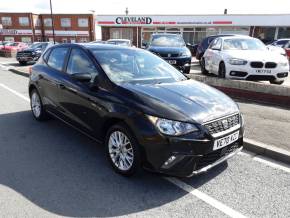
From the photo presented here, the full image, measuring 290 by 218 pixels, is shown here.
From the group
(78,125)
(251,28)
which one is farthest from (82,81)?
(251,28)

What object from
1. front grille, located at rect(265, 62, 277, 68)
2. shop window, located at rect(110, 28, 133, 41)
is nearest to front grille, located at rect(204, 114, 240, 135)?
front grille, located at rect(265, 62, 277, 68)

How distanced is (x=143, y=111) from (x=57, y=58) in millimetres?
2772

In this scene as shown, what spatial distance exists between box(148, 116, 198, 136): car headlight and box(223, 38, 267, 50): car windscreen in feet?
24.8

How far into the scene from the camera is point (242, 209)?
10.1 feet

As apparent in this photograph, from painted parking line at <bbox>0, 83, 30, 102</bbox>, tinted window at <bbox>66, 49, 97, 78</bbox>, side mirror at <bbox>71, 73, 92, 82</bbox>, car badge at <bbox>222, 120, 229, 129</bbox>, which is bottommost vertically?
painted parking line at <bbox>0, 83, 30, 102</bbox>

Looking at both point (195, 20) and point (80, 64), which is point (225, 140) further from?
point (195, 20)

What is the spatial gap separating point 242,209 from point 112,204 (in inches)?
55.2

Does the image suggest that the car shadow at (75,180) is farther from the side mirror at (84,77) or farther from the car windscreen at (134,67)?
the car windscreen at (134,67)

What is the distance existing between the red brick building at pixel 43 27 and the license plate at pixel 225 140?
2209 inches

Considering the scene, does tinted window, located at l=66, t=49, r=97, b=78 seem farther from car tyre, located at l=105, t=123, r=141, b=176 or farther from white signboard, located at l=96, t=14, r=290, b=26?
white signboard, located at l=96, t=14, r=290, b=26

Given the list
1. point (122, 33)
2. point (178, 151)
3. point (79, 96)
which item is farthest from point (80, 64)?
point (122, 33)

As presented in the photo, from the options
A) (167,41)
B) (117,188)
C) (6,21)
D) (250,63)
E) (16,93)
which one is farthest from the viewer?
(6,21)

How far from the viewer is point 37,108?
20.0 ft

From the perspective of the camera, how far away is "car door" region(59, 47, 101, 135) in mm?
4126
